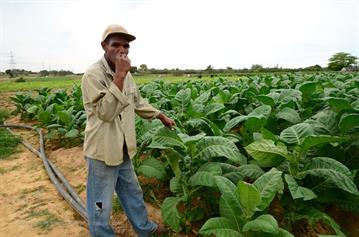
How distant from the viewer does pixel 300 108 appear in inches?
165

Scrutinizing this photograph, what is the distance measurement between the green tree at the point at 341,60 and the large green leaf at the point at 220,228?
3827 centimetres

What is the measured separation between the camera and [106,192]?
2.56m

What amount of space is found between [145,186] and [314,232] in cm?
179

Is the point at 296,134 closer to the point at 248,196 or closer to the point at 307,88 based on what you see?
the point at 248,196

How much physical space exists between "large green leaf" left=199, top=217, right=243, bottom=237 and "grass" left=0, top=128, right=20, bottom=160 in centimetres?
490

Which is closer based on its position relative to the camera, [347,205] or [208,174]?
[208,174]

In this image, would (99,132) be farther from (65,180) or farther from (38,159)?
(38,159)

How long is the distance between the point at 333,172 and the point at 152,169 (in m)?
1.57

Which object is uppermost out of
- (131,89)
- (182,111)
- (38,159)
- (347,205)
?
(131,89)

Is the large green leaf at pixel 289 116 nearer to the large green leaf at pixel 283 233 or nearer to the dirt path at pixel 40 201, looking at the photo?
the large green leaf at pixel 283 233

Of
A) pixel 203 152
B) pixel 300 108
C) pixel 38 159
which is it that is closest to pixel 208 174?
pixel 203 152

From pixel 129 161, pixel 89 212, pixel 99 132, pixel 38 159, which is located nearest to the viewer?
pixel 99 132

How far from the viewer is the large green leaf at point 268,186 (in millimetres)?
2244

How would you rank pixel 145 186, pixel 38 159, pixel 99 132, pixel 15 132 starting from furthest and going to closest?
pixel 15 132 → pixel 38 159 → pixel 145 186 → pixel 99 132
